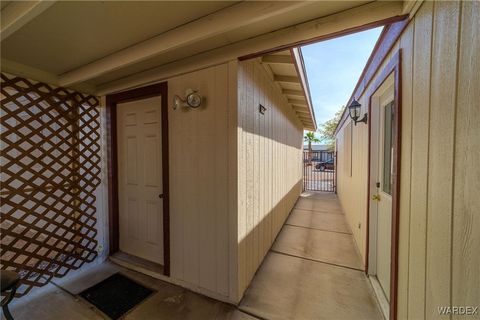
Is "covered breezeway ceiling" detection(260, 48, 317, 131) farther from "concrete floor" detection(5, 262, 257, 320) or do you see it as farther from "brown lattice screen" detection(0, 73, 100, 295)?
"concrete floor" detection(5, 262, 257, 320)

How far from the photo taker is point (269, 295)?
192 centimetres

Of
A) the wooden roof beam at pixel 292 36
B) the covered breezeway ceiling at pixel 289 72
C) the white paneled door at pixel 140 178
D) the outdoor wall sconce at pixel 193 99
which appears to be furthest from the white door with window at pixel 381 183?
the white paneled door at pixel 140 178

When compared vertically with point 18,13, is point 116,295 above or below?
below

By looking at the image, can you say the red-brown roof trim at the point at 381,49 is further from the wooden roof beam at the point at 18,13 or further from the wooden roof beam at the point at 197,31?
the wooden roof beam at the point at 18,13

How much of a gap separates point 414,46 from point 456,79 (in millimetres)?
539

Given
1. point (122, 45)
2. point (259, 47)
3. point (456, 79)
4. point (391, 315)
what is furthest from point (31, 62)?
point (391, 315)

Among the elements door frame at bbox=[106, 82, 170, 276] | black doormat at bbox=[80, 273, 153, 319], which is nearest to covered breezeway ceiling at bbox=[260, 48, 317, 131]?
door frame at bbox=[106, 82, 170, 276]

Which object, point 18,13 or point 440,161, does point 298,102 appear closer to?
point 440,161

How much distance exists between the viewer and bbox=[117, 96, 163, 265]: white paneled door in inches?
91.2

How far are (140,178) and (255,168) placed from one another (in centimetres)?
151

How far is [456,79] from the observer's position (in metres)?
0.80

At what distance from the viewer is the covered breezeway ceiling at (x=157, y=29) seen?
3.94 feet

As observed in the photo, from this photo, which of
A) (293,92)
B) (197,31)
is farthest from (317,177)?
(197,31)

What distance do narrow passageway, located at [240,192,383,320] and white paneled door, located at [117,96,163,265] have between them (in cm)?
132
